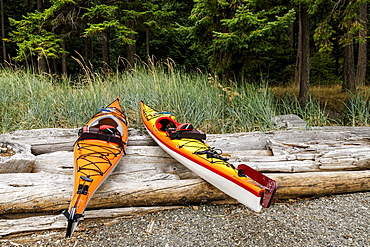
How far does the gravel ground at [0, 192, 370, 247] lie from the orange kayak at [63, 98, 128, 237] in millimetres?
493

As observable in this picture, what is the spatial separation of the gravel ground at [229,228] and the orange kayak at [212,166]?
375 mm

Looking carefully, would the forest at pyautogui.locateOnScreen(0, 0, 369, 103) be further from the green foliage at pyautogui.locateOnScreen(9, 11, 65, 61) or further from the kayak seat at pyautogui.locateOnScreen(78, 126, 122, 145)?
the kayak seat at pyautogui.locateOnScreen(78, 126, 122, 145)

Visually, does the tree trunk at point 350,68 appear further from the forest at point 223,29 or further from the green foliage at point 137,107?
the green foliage at point 137,107

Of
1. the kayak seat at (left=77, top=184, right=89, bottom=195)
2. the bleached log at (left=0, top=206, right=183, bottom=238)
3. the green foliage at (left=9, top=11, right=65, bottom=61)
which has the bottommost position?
the bleached log at (left=0, top=206, right=183, bottom=238)

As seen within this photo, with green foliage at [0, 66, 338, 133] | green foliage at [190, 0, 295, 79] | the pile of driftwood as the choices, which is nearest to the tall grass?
green foliage at [0, 66, 338, 133]

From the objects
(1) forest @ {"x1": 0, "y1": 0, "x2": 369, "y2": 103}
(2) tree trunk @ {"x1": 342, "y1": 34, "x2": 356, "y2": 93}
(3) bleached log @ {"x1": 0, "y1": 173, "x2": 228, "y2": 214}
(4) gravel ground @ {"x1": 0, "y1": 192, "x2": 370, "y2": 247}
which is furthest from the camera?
(2) tree trunk @ {"x1": 342, "y1": 34, "x2": 356, "y2": 93}

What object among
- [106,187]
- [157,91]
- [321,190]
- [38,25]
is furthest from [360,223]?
[38,25]

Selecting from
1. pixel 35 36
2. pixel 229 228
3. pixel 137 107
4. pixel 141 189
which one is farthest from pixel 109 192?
pixel 35 36

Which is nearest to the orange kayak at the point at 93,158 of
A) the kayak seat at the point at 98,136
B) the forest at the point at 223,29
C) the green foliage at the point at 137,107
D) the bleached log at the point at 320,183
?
the kayak seat at the point at 98,136

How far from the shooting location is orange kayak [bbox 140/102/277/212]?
201 centimetres

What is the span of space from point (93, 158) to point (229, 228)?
144 cm

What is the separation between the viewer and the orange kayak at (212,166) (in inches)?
79.2

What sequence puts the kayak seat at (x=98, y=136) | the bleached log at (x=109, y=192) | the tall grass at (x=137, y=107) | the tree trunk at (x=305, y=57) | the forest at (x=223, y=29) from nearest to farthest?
the bleached log at (x=109, y=192)
the kayak seat at (x=98, y=136)
the tall grass at (x=137, y=107)
the forest at (x=223, y=29)
the tree trunk at (x=305, y=57)

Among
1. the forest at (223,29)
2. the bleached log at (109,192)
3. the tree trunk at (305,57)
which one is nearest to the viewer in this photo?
the bleached log at (109,192)
